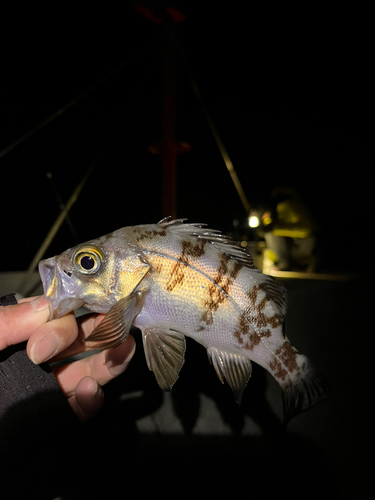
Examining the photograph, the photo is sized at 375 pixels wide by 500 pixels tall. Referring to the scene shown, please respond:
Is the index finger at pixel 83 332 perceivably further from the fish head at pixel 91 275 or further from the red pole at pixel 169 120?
the red pole at pixel 169 120

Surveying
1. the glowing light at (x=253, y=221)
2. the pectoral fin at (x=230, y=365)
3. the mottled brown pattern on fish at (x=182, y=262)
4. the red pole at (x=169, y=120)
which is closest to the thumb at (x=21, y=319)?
the mottled brown pattern on fish at (x=182, y=262)

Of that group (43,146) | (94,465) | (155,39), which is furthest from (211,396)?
(43,146)

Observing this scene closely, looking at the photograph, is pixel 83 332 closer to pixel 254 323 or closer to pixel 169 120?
pixel 254 323

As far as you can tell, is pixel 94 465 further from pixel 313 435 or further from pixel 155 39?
pixel 155 39

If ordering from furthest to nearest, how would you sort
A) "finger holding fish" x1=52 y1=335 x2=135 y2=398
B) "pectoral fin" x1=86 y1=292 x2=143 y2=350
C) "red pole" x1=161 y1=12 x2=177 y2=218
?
1. "red pole" x1=161 y1=12 x2=177 y2=218
2. "finger holding fish" x1=52 y1=335 x2=135 y2=398
3. "pectoral fin" x1=86 y1=292 x2=143 y2=350

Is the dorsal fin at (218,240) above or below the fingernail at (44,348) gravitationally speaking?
above

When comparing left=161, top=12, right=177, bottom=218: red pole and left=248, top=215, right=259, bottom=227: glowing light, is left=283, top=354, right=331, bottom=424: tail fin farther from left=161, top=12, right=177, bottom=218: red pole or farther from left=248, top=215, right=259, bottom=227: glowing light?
left=248, top=215, right=259, bottom=227: glowing light

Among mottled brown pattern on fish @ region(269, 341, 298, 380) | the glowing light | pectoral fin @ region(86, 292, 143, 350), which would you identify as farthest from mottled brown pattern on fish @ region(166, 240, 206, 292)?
the glowing light
